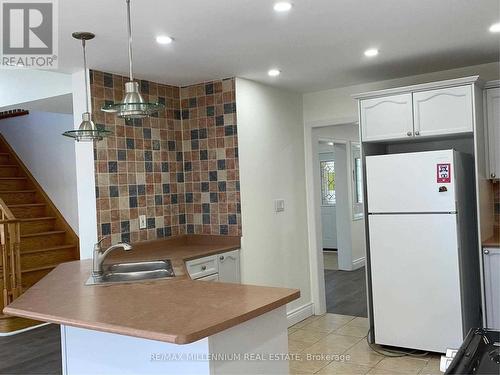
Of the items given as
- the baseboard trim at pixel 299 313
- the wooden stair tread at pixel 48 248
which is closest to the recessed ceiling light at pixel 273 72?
the baseboard trim at pixel 299 313

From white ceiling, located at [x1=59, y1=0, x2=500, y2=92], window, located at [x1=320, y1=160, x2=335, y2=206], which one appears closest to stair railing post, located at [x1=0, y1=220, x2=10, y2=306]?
white ceiling, located at [x1=59, y1=0, x2=500, y2=92]

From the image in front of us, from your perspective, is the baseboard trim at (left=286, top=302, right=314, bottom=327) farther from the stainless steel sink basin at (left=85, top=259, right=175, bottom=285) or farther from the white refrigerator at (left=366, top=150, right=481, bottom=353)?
the stainless steel sink basin at (left=85, top=259, right=175, bottom=285)

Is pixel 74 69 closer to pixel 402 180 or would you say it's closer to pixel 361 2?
pixel 361 2

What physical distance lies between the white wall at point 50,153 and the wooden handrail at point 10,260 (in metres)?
1.50

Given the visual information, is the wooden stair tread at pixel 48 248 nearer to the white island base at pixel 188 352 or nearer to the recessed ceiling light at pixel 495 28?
the white island base at pixel 188 352

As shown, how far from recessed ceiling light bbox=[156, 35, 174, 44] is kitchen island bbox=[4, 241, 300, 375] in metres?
1.53

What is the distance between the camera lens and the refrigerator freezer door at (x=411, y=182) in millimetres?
3588

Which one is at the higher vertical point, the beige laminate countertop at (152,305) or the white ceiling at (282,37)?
the white ceiling at (282,37)

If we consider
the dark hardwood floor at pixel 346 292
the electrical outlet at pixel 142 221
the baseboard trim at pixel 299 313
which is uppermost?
the electrical outlet at pixel 142 221

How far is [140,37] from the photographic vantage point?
3014 millimetres

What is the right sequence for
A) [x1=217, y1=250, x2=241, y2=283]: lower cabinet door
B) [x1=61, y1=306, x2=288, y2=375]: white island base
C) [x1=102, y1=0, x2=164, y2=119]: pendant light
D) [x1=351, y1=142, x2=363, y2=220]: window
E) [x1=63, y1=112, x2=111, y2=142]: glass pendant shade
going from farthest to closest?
1. [x1=351, y1=142, x2=363, y2=220]: window
2. [x1=217, y1=250, x2=241, y2=283]: lower cabinet door
3. [x1=63, y1=112, x2=111, y2=142]: glass pendant shade
4. [x1=102, y1=0, x2=164, y2=119]: pendant light
5. [x1=61, y1=306, x2=288, y2=375]: white island base

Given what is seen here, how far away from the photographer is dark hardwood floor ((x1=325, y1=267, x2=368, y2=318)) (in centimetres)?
530

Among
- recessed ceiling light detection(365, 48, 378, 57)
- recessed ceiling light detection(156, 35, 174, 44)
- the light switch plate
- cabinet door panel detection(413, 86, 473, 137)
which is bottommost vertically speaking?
the light switch plate

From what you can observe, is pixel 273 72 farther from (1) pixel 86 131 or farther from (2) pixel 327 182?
(2) pixel 327 182
